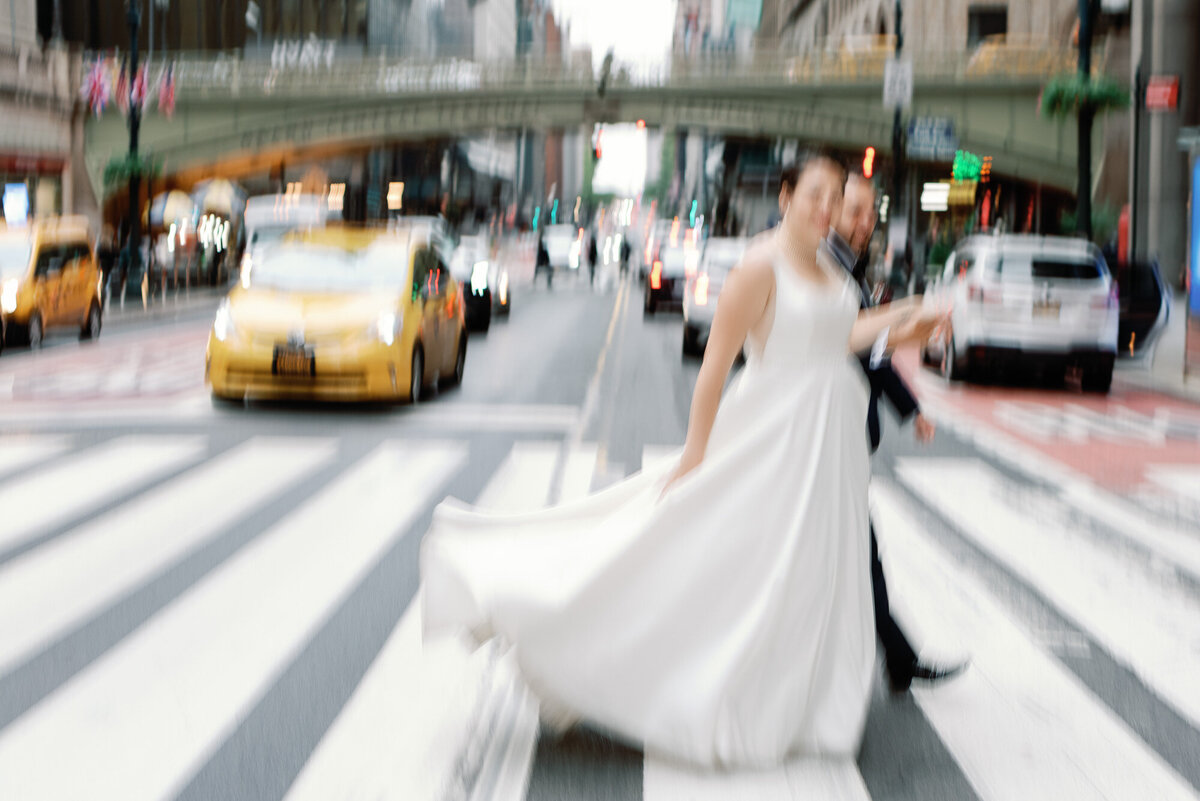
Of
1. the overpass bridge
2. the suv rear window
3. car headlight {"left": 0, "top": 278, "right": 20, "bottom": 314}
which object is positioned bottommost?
car headlight {"left": 0, "top": 278, "right": 20, "bottom": 314}

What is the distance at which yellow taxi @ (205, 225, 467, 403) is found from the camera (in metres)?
12.6

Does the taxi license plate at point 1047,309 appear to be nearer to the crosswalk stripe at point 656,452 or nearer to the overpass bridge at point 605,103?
the crosswalk stripe at point 656,452

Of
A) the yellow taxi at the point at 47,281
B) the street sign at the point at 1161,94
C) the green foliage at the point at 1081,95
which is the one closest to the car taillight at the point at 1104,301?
the street sign at the point at 1161,94

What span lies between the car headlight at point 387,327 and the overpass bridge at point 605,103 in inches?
1473

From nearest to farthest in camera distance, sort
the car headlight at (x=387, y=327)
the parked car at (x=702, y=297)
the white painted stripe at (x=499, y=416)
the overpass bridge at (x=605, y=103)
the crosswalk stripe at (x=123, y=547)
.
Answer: the crosswalk stripe at (x=123, y=547) < the white painted stripe at (x=499, y=416) < the car headlight at (x=387, y=327) < the parked car at (x=702, y=297) < the overpass bridge at (x=605, y=103)

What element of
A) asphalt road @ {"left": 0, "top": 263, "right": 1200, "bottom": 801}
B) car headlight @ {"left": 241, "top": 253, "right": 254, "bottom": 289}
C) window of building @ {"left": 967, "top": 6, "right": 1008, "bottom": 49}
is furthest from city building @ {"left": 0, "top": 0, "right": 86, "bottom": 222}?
asphalt road @ {"left": 0, "top": 263, "right": 1200, "bottom": 801}

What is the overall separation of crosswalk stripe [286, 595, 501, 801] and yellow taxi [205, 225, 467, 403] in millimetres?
7356

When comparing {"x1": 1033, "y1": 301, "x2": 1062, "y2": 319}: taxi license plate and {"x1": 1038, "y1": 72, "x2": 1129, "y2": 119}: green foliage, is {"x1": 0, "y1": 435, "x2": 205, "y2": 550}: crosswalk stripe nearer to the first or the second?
{"x1": 1033, "y1": 301, "x2": 1062, "y2": 319}: taxi license plate

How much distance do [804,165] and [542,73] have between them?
161 feet

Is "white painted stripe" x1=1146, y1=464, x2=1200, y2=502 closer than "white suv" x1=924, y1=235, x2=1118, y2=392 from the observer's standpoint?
Yes

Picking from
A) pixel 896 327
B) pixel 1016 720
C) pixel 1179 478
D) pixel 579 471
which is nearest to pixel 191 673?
pixel 896 327

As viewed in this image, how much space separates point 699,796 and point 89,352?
59.4 ft

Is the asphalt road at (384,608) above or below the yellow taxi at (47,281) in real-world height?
below

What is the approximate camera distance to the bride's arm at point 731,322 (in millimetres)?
4023
